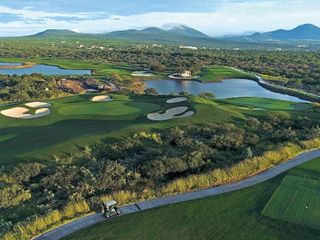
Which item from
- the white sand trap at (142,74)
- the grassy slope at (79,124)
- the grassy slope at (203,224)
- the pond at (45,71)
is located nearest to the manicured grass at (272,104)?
the grassy slope at (79,124)

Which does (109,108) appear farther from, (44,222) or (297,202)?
(297,202)

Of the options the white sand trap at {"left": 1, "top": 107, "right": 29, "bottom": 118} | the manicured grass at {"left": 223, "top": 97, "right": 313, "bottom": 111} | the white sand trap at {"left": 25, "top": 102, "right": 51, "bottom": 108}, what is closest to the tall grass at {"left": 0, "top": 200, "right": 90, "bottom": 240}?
the white sand trap at {"left": 1, "top": 107, "right": 29, "bottom": 118}

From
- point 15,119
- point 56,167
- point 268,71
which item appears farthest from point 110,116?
point 268,71

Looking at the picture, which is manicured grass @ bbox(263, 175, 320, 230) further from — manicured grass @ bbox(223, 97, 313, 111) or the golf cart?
manicured grass @ bbox(223, 97, 313, 111)

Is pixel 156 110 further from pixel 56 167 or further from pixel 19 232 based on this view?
pixel 19 232

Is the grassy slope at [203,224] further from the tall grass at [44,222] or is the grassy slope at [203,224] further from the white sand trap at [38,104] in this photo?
the white sand trap at [38,104]

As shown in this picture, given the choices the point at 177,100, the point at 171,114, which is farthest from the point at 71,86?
the point at 171,114
